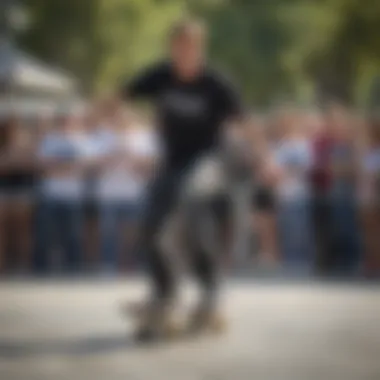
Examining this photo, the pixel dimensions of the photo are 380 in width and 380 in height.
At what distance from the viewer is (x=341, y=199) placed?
9.97 ft

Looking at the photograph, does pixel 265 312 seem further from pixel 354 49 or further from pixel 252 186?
pixel 354 49

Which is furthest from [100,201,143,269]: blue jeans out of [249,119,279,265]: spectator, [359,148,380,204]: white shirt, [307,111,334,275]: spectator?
[359,148,380,204]: white shirt

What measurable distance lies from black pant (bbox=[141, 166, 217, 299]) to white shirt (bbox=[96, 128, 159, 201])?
0.05 meters

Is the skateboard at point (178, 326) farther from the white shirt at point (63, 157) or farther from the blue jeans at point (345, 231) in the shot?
A: the blue jeans at point (345, 231)

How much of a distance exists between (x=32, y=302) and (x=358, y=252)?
72 centimetres

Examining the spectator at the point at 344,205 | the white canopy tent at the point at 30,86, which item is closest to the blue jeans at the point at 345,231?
the spectator at the point at 344,205

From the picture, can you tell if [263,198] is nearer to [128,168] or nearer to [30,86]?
[128,168]

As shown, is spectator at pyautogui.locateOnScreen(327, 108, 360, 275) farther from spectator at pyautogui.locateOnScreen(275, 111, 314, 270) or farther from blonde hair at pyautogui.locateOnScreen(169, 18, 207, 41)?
blonde hair at pyautogui.locateOnScreen(169, 18, 207, 41)

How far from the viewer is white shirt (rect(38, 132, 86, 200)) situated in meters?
2.68

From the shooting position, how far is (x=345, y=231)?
3.04 meters

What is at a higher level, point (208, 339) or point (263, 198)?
point (263, 198)

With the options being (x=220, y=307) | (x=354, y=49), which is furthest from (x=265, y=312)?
(x=354, y=49)

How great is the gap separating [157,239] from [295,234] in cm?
45

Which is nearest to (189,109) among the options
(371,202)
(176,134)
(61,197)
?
(176,134)
